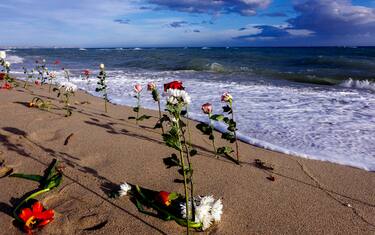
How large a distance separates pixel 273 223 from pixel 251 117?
3446 mm

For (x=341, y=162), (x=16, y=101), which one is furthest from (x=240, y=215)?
(x=16, y=101)

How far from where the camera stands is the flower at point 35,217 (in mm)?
2229

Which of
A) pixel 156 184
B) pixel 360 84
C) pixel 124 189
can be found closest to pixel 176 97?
pixel 124 189

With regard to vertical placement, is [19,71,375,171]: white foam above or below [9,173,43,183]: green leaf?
below

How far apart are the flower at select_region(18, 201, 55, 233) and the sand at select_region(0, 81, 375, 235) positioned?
61mm

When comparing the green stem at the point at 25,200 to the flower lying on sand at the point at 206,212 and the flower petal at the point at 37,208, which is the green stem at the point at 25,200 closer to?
the flower petal at the point at 37,208

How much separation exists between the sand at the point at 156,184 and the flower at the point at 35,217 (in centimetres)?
6

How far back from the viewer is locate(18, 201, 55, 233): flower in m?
2.23

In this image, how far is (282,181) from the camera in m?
3.09

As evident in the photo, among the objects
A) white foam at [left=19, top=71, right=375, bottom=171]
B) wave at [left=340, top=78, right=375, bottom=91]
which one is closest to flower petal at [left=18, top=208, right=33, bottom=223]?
white foam at [left=19, top=71, right=375, bottom=171]

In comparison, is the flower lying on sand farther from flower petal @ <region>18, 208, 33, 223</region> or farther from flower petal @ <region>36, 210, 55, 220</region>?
flower petal @ <region>18, 208, 33, 223</region>

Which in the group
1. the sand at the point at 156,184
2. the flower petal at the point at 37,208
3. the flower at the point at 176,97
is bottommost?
the sand at the point at 156,184

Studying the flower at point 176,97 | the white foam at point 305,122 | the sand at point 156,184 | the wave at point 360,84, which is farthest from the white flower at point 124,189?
the wave at point 360,84

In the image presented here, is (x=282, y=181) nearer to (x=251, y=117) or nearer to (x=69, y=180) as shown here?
(x=69, y=180)
